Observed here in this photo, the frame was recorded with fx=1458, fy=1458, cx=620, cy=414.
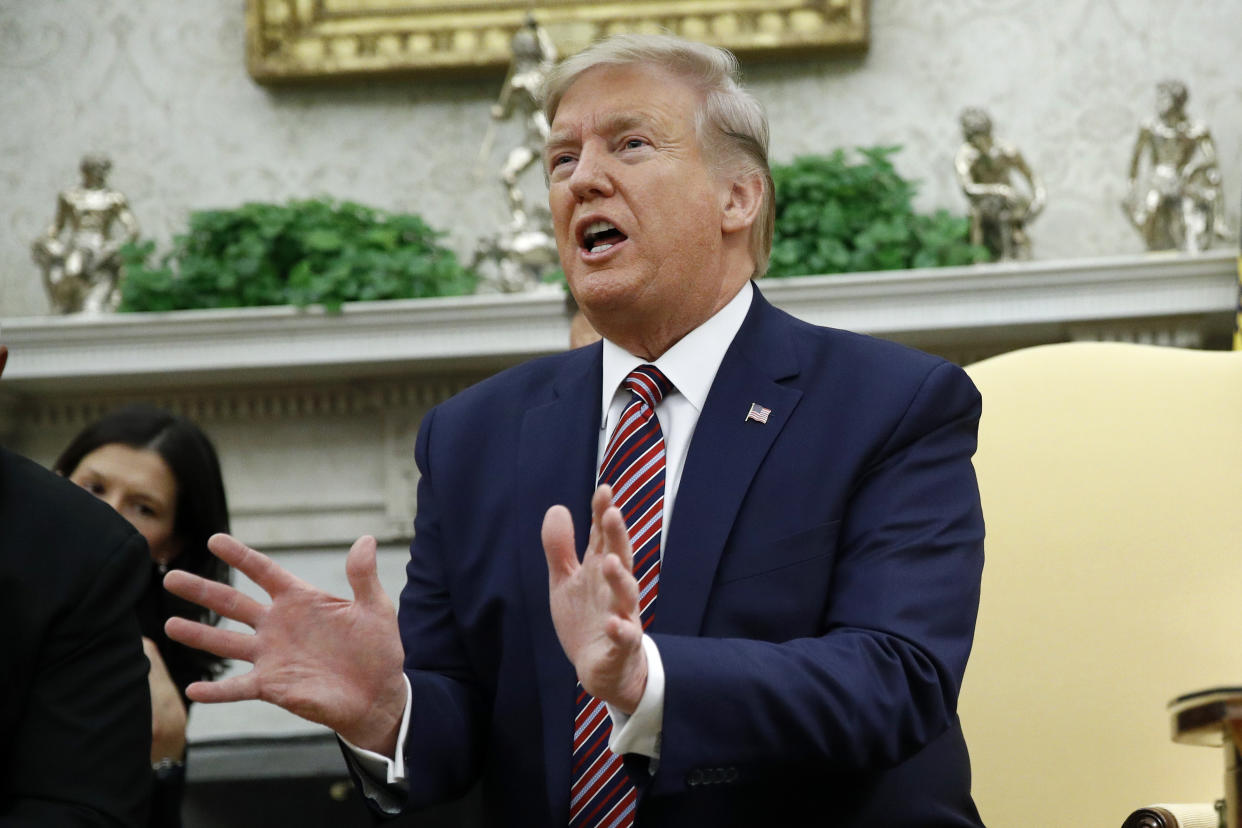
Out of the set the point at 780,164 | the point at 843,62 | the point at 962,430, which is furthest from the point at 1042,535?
the point at 843,62

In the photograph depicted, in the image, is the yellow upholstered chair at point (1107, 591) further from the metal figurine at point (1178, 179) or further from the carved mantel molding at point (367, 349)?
the metal figurine at point (1178, 179)

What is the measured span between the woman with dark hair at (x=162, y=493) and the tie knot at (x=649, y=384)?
122 centimetres

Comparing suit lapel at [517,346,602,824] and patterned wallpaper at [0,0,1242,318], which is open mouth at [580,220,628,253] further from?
patterned wallpaper at [0,0,1242,318]

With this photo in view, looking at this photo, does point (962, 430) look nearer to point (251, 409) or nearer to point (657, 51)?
point (657, 51)

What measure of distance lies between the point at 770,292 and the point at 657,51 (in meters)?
1.95

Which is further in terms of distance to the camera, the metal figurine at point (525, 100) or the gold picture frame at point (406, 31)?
the gold picture frame at point (406, 31)

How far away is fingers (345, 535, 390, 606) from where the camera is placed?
123cm

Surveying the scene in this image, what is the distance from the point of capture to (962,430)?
1546 mm

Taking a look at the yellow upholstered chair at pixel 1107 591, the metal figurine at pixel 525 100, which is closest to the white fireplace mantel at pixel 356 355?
the metal figurine at pixel 525 100

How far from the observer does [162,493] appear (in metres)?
2.52

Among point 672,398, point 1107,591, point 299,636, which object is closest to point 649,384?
point 672,398

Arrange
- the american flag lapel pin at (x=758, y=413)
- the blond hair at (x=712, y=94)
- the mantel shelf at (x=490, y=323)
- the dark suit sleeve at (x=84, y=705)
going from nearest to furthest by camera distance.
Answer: the dark suit sleeve at (x=84, y=705) → the american flag lapel pin at (x=758, y=413) → the blond hair at (x=712, y=94) → the mantel shelf at (x=490, y=323)

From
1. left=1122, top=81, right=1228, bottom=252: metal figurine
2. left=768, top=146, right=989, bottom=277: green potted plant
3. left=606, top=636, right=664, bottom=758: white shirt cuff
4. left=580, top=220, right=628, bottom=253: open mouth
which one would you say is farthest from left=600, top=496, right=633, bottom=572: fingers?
left=1122, top=81, right=1228, bottom=252: metal figurine

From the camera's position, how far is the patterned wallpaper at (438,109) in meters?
3.89
